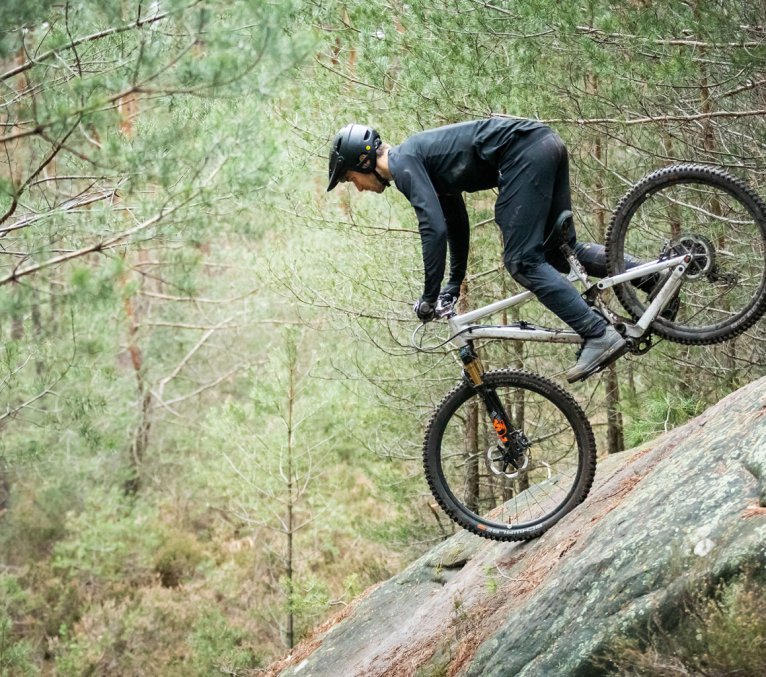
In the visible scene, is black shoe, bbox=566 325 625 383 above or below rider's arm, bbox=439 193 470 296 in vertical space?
below

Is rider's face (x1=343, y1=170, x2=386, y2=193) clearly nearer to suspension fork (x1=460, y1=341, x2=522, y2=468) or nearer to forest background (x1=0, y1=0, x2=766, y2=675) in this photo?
forest background (x1=0, y1=0, x2=766, y2=675)

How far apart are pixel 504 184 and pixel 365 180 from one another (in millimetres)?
811

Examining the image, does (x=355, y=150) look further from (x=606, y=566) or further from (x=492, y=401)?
(x=606, y=566)

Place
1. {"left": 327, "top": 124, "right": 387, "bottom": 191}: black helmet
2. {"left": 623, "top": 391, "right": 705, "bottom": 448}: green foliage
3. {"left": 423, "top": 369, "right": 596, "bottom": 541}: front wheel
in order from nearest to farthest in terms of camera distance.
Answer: {"left": 327, "top": 124, "right": 387, "bottom": 191}: black helmet, {"left": 423, "top": 369, "right": 596, "bottom": 541}: front wheel, {"left": 623, "top": 391, "right": 705, "bottom": 448}: green foliage

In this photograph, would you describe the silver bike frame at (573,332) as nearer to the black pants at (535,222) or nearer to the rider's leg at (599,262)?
the rider's leg at (599,262)

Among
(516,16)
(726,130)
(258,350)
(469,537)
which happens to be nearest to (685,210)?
(726,130)

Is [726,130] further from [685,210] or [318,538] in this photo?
[318,538]

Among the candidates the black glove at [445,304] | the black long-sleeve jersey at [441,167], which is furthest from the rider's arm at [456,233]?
the black long-sleeve jersey at [441,167]

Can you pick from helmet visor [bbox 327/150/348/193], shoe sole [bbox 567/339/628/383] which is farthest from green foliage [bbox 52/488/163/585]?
shoe sole [bbox 567/339/628/383]

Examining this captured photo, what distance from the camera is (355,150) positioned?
4742 mm

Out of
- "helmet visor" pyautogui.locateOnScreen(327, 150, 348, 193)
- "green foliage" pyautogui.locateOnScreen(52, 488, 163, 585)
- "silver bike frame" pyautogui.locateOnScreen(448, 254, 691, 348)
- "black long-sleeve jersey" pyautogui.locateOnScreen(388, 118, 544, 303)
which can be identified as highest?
"helmet visor" pyautogui.locateOnScreen(327, 150, 348, 193)

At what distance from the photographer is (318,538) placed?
16.6 m

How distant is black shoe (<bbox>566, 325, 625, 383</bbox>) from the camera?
4504mm

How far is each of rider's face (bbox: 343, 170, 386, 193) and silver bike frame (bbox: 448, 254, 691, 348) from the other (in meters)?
0.91
